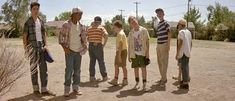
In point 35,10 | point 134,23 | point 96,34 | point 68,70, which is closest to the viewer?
point 35,10

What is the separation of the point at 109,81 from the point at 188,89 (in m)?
2.27

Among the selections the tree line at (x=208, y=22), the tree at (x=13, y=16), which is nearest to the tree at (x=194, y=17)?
the tree line at (x=208, y=22)

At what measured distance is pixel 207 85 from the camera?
11.0m

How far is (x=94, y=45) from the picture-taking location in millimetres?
11609

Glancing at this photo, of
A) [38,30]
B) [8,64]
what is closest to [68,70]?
[38,30]

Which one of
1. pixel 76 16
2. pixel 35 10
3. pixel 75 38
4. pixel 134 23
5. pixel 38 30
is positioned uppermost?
pixel 35 10

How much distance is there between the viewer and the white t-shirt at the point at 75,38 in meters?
9.20

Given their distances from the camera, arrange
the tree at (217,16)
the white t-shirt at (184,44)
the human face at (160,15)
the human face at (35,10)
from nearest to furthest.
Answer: the human face at (35,10)
the white t-shirt at (184,44)
the human face at (160,15)
the tree at (217,16)

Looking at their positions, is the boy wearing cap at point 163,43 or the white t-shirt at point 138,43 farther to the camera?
the boy wearing cap at point 163,43

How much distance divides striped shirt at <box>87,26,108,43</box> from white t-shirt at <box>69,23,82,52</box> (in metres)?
2.28

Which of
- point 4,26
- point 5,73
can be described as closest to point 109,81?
point 4,26

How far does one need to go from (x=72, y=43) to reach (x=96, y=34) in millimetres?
2350

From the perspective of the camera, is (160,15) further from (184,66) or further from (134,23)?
(184,66)

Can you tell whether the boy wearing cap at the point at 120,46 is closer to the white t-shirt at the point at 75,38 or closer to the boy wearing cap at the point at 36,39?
the white t-shirt at the point at 75,38
